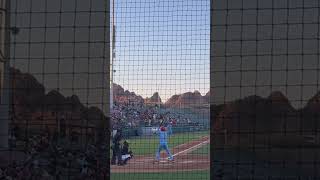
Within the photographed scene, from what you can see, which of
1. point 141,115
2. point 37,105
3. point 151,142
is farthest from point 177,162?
point 37,105

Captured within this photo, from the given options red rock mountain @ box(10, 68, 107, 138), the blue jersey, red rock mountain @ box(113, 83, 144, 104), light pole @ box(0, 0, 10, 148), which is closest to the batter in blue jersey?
the blue jersey

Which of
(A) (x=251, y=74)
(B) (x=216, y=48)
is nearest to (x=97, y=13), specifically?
(B) (x=216, y=48)

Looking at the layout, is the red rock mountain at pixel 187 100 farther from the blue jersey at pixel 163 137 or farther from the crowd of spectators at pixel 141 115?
the blue jersey at pixel 163 137

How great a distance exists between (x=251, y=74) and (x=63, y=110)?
2148 millimetres

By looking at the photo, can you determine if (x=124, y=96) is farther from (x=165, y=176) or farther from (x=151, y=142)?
(x=165, y=176)

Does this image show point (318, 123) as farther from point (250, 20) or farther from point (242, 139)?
point (250, 20)

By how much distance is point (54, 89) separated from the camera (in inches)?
257

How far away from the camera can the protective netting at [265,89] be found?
6.35 m

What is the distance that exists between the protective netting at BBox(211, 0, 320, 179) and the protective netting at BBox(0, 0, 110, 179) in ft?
4.20

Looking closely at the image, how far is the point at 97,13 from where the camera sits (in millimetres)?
6488

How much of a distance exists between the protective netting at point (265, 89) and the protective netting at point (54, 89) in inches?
50.4

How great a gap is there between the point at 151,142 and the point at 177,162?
702 mm

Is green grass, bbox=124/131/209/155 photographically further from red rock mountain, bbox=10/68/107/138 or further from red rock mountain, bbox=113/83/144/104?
red rock mountain, bbox=10/68/107/138

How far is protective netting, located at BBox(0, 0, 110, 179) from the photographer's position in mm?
6477
